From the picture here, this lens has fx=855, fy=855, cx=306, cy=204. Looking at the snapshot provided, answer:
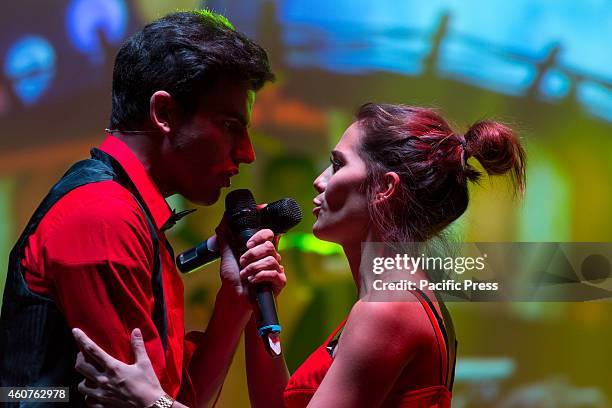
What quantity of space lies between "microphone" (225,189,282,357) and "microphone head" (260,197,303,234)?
0.02m

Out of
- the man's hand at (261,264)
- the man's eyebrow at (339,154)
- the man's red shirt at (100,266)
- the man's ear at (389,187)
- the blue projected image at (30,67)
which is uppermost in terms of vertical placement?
the blue projected image at (30,67)

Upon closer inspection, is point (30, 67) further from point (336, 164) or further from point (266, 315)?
point (266, 315)

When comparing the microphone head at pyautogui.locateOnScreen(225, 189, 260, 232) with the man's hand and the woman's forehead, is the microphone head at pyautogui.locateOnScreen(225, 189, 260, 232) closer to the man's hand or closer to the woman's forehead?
the man's hand

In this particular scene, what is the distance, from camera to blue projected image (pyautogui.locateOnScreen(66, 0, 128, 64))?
3.07 meters

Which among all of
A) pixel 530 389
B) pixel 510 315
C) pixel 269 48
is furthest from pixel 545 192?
pixel 269 48

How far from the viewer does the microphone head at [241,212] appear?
A: 1855mm

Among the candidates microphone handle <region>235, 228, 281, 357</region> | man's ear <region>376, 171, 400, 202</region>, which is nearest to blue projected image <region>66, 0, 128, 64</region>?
microphone handle <region>235, 228, 281, 357</region>

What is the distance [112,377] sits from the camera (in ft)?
4.83

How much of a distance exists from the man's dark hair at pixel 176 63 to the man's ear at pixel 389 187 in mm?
365

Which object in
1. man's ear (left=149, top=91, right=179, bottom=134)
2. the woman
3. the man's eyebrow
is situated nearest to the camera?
the woman

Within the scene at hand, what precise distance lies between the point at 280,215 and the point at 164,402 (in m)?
0.54

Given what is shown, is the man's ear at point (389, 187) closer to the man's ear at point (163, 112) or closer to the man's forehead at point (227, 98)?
the man's forehead at point (227, 98)

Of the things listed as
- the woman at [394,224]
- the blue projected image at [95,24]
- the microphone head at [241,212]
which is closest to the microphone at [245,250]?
the microphone head at [241,212]

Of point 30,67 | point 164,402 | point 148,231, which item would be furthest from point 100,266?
point 30,67
